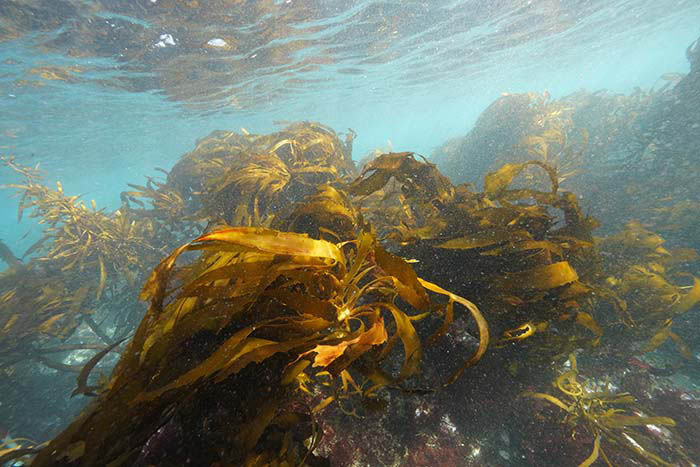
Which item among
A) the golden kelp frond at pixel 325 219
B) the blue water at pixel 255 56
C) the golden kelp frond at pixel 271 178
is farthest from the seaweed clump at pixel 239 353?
the blue water at pixel 255 56

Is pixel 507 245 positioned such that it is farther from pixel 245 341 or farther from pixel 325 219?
pixel 245 341

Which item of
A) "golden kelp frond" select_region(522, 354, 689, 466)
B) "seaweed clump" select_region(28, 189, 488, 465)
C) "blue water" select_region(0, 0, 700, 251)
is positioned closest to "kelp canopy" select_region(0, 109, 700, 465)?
"seaweed clump" select_region(28, 189, 488, 465)

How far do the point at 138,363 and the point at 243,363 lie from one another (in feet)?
1.68

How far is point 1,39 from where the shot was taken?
9008mm

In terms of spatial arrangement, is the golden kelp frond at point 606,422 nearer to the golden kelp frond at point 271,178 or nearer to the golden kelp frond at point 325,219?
the golden kelp frond at point 325,219

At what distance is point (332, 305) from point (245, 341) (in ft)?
1.21

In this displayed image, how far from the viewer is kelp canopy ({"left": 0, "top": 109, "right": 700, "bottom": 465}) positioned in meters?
1.11

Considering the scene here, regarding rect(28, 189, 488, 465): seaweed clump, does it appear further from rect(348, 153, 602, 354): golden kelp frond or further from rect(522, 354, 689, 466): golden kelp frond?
rect(522, 354, 689, 466): golden kelp frond

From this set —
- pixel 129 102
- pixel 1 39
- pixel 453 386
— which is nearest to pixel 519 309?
pixel 453 386

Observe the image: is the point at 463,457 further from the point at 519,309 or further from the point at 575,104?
the point at 575,104

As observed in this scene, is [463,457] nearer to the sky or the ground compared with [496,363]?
nearer to the ground

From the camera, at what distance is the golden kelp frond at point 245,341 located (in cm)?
107

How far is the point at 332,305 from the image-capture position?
1249 millimetres

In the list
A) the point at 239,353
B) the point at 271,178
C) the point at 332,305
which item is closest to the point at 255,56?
the point at 271,178
